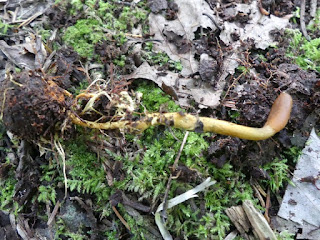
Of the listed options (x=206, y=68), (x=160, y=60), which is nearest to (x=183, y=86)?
(x=206, y=68)

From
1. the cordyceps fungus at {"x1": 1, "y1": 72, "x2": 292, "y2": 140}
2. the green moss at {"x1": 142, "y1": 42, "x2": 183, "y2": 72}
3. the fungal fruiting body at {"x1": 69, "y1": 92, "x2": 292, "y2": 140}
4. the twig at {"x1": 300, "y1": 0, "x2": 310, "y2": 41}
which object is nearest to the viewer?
the cordyceps fungus at {"x1": 1, "y1": 72, "x2": 292, "y2": 140}

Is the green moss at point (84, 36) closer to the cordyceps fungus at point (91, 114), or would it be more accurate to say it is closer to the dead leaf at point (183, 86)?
the dead leaf at point (183, 86)

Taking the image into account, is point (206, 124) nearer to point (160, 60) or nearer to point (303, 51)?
point (160, 60)

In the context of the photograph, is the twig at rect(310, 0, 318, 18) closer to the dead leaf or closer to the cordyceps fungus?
the cordyceps fungus

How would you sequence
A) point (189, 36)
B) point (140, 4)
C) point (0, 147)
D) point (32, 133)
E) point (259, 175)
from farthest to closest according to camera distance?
point (140, 4) → point (189, 36) → point (0, 147) → point (259, 175) → point (32, 133)

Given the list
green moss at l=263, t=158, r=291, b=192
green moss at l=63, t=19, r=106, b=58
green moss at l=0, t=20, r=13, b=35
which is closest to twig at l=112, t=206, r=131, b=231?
green moss at l=263, t=158, r=291, b=192

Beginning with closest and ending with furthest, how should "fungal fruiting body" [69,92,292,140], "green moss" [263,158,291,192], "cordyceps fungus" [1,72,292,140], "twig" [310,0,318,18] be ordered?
1. "cordyceps fungus" [1,72,292,140]
2. "fungal fruiting body" [69,92,292,140]
3. "green moss" [263,158,291,192]
4. "twig" [310,0,318,18]

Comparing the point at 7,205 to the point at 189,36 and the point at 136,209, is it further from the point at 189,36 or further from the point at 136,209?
the point at 189,36

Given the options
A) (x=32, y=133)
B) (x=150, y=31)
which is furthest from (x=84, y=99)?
(x=150, y=31)
